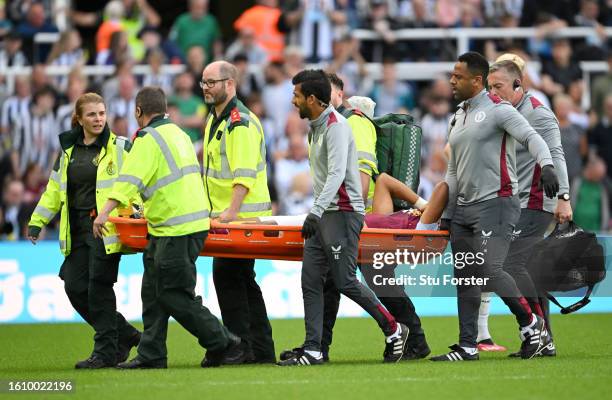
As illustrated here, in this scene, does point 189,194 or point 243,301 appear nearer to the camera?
point 189,194

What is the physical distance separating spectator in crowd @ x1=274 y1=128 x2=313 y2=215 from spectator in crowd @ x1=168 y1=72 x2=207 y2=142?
3.92 ft

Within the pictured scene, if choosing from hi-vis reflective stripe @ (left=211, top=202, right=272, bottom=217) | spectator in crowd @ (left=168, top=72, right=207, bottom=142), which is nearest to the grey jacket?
hi-vis reflective stripe @ (left=211, top=202, right=272, bottom=217)

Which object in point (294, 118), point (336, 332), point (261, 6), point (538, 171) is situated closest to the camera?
point (538, 171)

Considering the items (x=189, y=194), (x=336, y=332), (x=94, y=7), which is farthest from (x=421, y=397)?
(x=94, y=7)

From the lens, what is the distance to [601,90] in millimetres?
19609

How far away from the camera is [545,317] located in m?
11.2

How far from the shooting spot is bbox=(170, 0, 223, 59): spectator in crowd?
788 inches

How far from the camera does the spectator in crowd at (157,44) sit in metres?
20.0

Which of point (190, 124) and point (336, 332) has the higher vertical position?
point (190, 124)

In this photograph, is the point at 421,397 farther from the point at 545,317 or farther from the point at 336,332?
the point at 336,332

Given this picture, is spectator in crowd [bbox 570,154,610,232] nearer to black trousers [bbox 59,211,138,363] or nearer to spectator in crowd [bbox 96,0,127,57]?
spectator in crowd [bbox 96,0,127,57]

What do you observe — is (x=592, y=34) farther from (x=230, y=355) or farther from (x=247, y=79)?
(x=230, y=355)

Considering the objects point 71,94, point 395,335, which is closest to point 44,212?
point 395,335

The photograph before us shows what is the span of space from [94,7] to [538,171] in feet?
45.5
